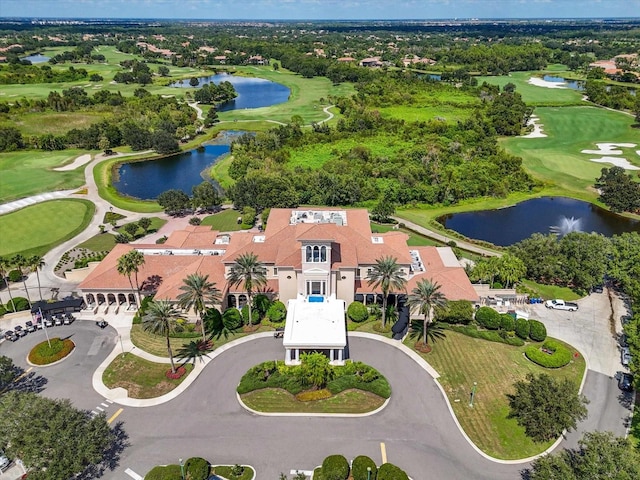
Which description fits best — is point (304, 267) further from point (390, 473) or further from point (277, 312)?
point (390, 473)

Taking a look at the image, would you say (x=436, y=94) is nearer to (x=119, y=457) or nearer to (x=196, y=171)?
(x=196, y=171)

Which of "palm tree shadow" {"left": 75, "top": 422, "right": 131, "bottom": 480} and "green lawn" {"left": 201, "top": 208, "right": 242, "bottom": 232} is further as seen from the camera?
"green lawn" {"left": 201, "top": 208, "right": 242, "bottom": 232}

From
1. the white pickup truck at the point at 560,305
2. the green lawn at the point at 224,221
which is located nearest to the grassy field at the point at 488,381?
the white pickup truck at the point at 560,305

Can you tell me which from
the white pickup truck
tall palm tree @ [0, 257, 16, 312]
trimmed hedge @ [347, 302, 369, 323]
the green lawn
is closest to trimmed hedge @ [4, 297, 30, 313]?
tall palm tree @ [0, 257, 16, 312]

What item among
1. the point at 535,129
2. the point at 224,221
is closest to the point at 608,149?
the point at 535,129

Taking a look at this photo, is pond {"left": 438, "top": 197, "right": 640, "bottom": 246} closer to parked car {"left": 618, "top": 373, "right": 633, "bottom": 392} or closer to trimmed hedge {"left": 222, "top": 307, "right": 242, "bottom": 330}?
parked car {"left": 618, "top": 373, "right": 633, "bottom": 392}

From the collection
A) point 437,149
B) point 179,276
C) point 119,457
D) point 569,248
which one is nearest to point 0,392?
point 119,457
